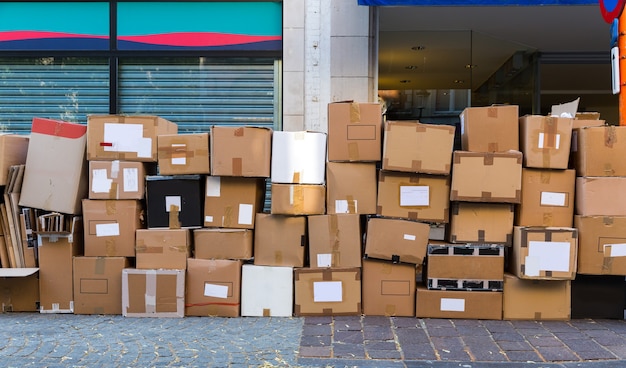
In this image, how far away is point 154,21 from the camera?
26.5 ft

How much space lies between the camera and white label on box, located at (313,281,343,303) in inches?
203

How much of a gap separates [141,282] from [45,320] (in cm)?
93

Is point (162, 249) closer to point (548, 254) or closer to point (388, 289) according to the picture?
point (388, 289)

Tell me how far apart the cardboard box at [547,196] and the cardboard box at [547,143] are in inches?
→ 3.7

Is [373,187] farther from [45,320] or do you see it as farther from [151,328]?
[45,320]

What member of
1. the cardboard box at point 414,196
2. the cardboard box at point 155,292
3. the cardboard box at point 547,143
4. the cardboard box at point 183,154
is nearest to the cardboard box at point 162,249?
the cardboard box at point 155,292

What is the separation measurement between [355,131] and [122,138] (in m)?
2.26

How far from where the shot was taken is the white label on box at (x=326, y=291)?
514 centimetres

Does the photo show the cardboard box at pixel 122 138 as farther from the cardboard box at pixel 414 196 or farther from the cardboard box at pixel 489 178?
the cardboard box at pixel 489 178

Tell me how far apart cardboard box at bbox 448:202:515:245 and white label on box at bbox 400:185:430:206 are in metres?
0.32

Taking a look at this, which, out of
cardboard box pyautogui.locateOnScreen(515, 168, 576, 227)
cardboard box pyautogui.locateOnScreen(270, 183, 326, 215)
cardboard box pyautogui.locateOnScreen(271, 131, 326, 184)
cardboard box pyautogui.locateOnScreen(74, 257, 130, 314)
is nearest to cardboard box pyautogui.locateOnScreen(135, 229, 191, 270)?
cardboard box pyautogui.locateOnScreen(74, 257, 130, 314)

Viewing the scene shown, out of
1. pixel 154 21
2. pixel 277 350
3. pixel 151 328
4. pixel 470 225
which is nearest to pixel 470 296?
pixel 470 225

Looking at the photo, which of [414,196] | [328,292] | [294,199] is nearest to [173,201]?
[294,199]

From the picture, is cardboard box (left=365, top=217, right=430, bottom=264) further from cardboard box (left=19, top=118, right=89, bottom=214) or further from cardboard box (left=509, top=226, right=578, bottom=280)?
cardboard box (left=19, top=118, right=89, bottom=214)
